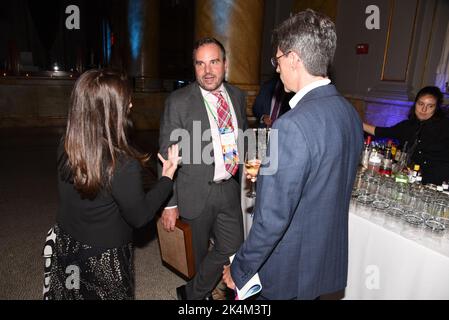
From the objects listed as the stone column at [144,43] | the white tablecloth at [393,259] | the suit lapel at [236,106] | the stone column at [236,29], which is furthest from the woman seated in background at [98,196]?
the stone column at [144,43]

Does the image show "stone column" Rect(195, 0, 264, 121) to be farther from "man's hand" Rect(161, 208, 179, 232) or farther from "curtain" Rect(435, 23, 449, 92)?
"curtain" Rect(435, 23, 449, 92)

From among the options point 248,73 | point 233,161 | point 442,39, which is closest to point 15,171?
point 248,73

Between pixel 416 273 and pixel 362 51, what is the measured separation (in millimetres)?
6279

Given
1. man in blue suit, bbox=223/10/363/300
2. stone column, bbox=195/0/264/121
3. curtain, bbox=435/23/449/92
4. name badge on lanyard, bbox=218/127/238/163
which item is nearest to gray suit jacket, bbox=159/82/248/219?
name badge on lanyard, bbox=218/127/238/163

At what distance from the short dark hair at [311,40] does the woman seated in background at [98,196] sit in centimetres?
80

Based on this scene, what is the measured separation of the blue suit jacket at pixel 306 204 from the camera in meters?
1.30

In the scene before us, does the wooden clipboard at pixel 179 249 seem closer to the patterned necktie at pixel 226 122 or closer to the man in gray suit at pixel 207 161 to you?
the man in gray suit at pixel 207 161

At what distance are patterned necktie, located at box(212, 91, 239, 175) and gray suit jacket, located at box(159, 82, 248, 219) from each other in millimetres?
124

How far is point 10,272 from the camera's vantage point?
10.1 ft

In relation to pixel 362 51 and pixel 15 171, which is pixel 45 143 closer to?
pixel 15 171

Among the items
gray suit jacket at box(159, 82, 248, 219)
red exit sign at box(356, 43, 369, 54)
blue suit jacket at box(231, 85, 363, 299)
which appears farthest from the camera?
red exit sign at box(356, 43, 369, 54)

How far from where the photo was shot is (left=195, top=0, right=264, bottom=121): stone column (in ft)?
15.2

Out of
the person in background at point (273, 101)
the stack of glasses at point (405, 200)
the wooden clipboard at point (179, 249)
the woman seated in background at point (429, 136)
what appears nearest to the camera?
the stack of glasses at point (405, 200)

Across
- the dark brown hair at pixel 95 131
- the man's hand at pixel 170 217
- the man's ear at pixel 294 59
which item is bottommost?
the man's hand at pixel 170 217
